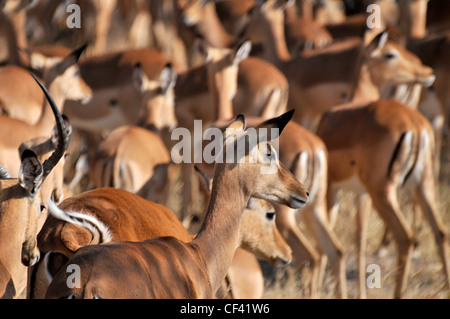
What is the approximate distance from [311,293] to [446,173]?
161 inches

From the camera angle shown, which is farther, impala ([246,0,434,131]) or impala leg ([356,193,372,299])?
impala ([246,0,434,131])

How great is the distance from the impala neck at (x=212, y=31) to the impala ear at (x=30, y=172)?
6.14 m

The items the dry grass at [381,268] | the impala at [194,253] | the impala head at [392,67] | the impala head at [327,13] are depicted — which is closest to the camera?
the impala at [194,253]

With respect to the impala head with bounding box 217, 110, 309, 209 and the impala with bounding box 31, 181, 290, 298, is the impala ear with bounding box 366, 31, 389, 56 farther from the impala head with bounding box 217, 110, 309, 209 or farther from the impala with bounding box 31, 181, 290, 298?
the impala head with bounding box 217, 110, 309, 209

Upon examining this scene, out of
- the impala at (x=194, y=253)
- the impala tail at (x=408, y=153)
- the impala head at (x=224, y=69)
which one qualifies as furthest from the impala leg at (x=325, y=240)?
the impala at (x=194, y=253)

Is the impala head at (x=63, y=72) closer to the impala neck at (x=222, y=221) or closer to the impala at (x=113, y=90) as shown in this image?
the impala at (x=113, y=90)

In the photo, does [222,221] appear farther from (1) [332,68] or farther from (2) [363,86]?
(1) [332,68]

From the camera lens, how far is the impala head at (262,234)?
4.16 metres

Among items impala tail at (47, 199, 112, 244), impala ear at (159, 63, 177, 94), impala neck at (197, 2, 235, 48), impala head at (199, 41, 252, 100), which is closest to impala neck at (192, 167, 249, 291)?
impala tail at (47, 199, 112, 244)

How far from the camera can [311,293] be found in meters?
5.59

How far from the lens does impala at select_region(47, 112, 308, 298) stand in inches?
117

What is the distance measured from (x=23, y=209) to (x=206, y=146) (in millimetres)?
2539

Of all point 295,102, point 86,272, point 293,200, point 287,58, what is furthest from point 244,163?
point 287,58

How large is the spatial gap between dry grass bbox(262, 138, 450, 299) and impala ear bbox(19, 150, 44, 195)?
7.64 feet
